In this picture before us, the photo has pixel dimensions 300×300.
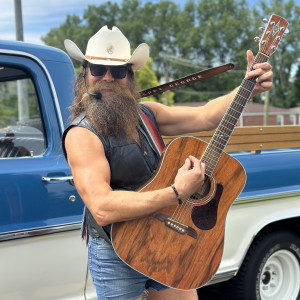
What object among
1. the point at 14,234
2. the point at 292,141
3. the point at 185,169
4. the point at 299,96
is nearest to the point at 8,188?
the point at 14,234

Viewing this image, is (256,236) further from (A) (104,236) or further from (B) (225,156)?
(A) (104,236)

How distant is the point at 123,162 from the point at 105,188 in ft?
0.58

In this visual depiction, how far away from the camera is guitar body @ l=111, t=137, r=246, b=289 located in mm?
1881

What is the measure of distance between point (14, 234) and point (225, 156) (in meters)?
1.09

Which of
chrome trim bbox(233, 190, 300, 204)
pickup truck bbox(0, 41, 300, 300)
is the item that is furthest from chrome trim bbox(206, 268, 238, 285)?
chrome trim bbox(233, 190, 300, 204)

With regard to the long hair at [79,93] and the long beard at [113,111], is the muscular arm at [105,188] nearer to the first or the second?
the long beard at [113,111]

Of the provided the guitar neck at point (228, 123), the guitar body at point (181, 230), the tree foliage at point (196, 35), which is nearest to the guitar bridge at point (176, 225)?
the guitar body at point (181, 230)

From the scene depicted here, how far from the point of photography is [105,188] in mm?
1745

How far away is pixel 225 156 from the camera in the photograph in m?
2.08

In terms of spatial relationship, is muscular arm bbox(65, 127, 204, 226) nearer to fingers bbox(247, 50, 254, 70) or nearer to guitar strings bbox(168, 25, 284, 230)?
guitar strings bbox(168, 25, 284, 230)

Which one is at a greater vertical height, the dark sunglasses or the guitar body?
the dark sunglasses

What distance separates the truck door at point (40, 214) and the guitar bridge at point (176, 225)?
676 mm

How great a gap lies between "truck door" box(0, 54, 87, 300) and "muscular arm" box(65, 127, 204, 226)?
0.62 metres

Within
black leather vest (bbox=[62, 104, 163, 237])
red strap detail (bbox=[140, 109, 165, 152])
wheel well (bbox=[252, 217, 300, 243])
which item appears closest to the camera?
black leather vest (bbox=[62, 104, 163, 237])
